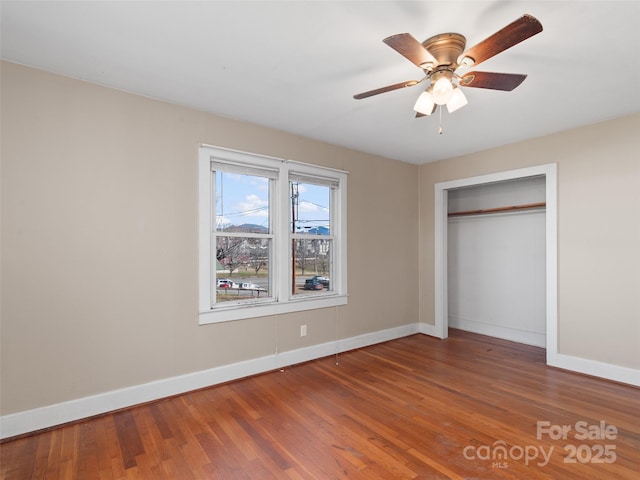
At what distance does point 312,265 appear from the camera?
4.13m

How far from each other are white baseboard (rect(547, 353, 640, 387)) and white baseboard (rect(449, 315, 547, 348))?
0.79 metres

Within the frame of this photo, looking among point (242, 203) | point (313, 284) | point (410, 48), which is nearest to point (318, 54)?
point (410, 48)

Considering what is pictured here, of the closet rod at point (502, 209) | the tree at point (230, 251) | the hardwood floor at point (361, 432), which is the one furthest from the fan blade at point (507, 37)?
the closet rod at point (502, 209)

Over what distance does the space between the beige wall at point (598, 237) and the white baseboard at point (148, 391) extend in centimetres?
262

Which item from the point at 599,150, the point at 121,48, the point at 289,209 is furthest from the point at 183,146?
the point at 599,150

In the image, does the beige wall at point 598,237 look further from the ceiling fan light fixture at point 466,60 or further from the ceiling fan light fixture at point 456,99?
the ceiling fan light fixture at point 466,60

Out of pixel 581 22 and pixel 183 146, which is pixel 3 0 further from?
pixel 581 22

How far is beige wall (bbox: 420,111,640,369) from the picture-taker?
3.25 m

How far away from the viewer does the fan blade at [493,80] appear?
1.99m

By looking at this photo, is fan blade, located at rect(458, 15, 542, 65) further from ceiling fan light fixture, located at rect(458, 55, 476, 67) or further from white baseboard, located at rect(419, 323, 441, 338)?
white baseboard, located at rect(419, 323, 441, 338)

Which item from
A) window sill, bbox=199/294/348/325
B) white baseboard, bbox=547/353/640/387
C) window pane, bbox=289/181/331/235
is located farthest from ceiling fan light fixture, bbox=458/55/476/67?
white baseboard, bbox=547/353/640/387

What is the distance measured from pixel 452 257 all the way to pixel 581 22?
13.0 ft

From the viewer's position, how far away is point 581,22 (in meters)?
1.90

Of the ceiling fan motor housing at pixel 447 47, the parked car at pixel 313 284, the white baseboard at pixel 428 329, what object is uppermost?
the ceiling fan motor housing at pixel 447 47
